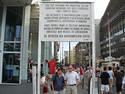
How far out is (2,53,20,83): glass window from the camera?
23.1 m

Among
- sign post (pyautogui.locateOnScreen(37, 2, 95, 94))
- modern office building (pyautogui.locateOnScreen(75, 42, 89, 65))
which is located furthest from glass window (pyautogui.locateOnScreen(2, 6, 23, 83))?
modern office building (pyautogui.locateOnScreen(75, 42, 89, 65))

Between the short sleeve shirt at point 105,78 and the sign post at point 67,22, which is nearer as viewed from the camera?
the sign post at point 67,22

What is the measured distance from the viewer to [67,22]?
1382cm

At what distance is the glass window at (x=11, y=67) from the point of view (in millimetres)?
23078

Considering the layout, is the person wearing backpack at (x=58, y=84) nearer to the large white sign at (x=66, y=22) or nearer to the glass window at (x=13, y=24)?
the large white sign at (x=66, y=22)

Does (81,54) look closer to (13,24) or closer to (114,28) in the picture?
(114,28)

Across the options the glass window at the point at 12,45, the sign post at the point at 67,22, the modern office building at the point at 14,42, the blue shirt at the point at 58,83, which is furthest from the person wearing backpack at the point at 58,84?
the glass window at the point at 12,45

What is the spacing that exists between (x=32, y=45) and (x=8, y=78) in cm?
1732

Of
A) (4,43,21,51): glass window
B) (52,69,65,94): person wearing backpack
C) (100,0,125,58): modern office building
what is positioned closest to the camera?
(52,69,65,94): person wearing backpack

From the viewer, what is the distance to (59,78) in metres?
15.7

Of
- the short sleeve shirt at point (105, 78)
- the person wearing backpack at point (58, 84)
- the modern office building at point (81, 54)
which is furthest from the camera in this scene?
the modern office building at point (81, 54)

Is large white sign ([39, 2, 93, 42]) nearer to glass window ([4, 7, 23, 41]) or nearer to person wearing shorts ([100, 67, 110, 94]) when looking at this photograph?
person wearing shorts ([100, 67, 110, 94])

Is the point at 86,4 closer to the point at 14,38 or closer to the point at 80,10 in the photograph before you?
the point at 80,10

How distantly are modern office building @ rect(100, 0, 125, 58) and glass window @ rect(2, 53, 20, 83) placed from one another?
74540mm
